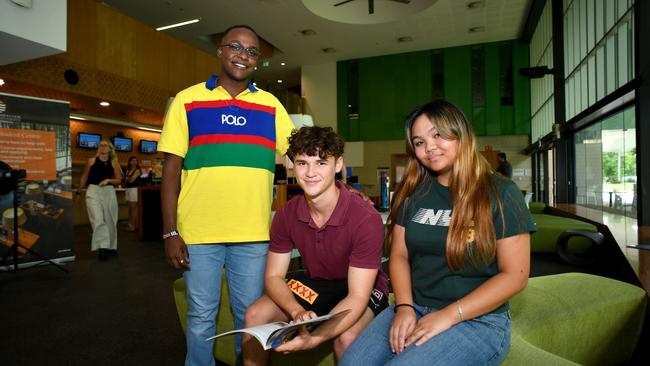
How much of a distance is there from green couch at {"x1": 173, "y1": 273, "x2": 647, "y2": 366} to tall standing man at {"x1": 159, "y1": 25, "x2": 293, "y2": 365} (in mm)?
364

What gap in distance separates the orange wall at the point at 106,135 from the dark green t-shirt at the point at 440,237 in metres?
9.20

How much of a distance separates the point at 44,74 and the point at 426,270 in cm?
723

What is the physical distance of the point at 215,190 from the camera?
159cm

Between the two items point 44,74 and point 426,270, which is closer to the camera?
point 426,270

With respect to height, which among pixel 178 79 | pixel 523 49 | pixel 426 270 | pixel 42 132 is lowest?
pixel 426 270

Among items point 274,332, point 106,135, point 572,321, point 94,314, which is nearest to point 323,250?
point 274,332

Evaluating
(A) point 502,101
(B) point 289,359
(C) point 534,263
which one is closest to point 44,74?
(B) point 289,359

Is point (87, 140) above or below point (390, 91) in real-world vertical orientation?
below

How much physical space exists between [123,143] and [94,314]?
7782 millimetres

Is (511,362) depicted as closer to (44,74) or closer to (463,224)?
(463,224)

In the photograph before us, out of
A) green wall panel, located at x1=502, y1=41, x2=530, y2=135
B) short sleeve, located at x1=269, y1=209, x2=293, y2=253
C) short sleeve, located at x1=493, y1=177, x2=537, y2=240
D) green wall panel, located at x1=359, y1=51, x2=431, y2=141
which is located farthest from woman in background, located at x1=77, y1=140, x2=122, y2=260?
green wall panel, located at x1=502, y1=41, x2=530, y2=135

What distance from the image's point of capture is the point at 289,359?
5.34 feet

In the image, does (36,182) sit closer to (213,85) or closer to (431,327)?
(213,85)

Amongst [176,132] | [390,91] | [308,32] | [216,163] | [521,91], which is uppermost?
[308,32]
